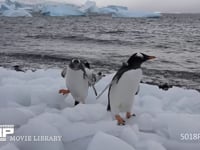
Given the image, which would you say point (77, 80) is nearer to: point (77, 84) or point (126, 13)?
point (77, 84)

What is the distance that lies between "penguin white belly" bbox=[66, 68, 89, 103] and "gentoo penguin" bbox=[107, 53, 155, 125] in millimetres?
629

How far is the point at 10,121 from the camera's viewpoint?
11.4 feet

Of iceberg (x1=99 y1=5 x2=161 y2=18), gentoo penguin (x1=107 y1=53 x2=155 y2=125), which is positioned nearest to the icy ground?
gentoo penguin (x1=107 y1=53 x2=155 y2=125)

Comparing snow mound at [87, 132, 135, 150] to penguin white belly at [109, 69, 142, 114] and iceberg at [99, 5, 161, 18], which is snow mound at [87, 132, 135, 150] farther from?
iceberg at [99, 5, 161, 18]

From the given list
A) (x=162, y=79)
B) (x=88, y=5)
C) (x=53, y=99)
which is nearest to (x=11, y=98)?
(x=53, y=99)

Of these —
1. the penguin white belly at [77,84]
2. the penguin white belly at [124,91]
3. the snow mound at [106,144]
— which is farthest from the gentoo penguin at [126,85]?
the snow mound at [106,144]

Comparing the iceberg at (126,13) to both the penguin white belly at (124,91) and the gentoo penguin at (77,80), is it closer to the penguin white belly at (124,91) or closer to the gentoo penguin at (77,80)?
the gentoo penguin at (77,80)

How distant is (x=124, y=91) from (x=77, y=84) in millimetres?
849

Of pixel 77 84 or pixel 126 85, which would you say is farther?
pixel 77 84

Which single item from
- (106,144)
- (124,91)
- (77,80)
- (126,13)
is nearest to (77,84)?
(77,80)

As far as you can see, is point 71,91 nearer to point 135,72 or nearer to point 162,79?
point 135,72

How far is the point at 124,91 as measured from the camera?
3.86 m

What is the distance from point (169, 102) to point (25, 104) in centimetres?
198

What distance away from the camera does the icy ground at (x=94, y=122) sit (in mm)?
3076
